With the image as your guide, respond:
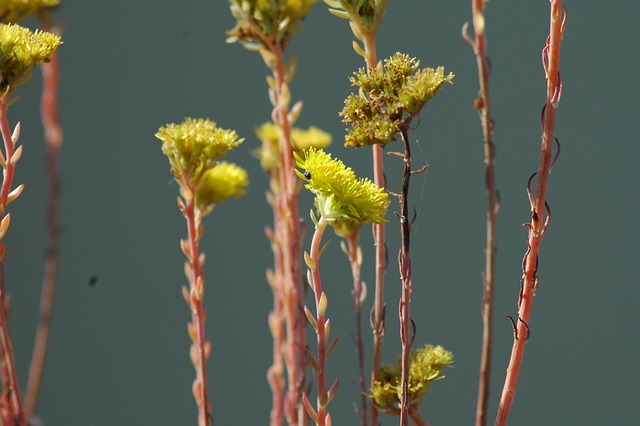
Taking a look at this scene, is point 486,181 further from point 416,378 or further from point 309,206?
point 309,206

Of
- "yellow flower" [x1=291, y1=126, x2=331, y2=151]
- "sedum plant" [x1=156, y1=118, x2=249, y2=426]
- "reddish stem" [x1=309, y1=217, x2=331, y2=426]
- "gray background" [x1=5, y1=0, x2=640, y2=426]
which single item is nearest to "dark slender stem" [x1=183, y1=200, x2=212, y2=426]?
"sedum plant" [x1=156, y1=118, x2=249, y2=426]

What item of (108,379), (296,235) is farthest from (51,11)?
(108,379)

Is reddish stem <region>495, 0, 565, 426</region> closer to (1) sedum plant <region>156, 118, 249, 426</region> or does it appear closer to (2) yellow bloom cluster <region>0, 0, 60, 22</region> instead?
(1) sedum plant <region>156, 118, 249, 426</region>

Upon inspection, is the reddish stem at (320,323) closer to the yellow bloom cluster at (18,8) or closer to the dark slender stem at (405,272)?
the dark slender stem at (405,272)

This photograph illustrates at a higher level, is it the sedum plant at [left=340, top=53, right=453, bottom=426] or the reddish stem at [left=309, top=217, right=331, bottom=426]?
the sedum plant at [left=340, top=53, right=453, bottom=426]

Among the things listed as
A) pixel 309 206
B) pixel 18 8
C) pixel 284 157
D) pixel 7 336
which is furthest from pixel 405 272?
pixel 309 206

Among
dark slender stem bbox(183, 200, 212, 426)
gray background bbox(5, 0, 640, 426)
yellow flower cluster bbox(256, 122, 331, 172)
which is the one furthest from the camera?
gray background bbox(5, 0, 640, 426)

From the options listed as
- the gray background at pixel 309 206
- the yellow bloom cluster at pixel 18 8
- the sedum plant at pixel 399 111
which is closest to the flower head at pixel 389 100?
the sedum plant at pixel 399 111
